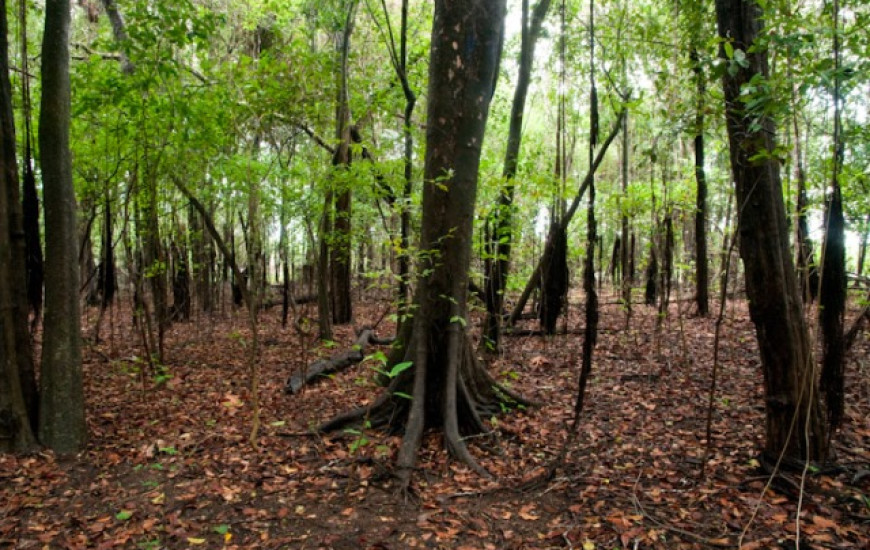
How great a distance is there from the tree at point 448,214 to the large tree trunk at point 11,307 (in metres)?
2.59

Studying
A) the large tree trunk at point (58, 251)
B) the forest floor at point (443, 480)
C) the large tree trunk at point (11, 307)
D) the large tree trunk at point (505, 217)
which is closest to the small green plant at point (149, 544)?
the forest floor at point (443, 480)

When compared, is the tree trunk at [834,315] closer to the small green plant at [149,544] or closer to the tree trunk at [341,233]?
the small green plant at [149,544]

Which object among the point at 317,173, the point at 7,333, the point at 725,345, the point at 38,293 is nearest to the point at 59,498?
the point at 7,333

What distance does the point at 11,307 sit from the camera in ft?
14.1

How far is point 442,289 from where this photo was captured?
16.5 ft

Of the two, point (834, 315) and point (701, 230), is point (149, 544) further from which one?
point (701, 230)

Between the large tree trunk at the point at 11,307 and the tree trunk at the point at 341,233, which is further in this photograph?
the tree trunk at the point at 341,233

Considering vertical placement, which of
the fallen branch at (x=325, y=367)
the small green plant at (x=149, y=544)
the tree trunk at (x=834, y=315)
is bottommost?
the small green plant at (x=149, y=544)

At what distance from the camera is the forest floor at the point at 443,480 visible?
3.40 meters

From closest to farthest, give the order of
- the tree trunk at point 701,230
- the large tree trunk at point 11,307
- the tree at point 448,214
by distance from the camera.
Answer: the large tree trunk at point 11,307 → the tree at point 448,214 → the tree trunk at point 701,230

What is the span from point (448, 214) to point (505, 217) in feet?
9.17

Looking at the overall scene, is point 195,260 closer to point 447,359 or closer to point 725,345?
point 447,359

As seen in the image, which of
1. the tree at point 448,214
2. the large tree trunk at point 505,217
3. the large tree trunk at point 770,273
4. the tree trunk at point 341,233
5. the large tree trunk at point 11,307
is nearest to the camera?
the large tree trunk at point 770,273

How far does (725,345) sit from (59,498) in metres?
8.37
